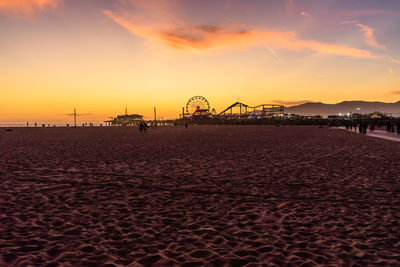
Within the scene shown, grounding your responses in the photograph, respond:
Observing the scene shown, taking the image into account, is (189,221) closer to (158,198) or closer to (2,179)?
(158,198)

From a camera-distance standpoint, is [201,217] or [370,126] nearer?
[201,217]

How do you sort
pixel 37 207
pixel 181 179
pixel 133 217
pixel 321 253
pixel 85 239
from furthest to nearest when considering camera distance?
pixel 181 179, pixel 37 207, pixel 133 217, pixel 85 239, pixel 321 253

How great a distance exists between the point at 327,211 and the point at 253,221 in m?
1.72

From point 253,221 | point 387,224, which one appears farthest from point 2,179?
point 387,224

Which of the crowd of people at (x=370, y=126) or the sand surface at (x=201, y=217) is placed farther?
the crowd of people at (x=370, y=126)

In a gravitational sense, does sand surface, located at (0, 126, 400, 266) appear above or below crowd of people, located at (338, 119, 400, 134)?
below

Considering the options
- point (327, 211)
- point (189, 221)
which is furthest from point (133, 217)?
point (327, 211)

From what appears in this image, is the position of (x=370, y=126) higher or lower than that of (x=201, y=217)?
higher

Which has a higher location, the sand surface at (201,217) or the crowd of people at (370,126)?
the crowd of people at (370,126)

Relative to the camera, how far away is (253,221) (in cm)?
604

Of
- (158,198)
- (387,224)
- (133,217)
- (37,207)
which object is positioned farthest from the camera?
(158,198)

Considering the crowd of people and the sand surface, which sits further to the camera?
the crowd of people

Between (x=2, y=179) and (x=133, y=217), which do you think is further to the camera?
(x=2, y=179)

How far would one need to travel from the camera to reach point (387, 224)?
576 centimetres
